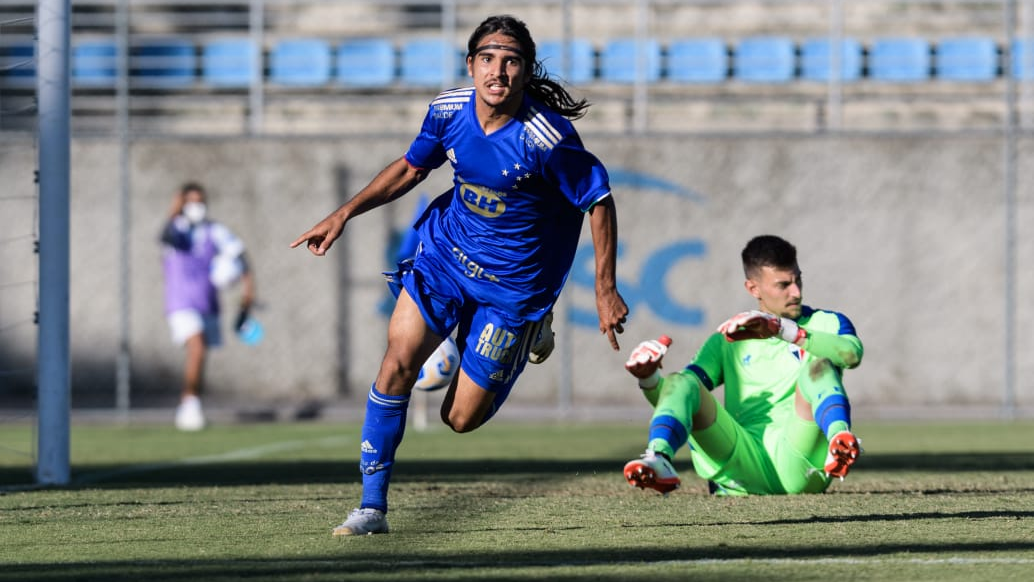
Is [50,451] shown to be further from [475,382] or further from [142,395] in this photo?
[142,395]

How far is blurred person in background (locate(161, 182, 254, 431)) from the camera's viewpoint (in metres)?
14.8

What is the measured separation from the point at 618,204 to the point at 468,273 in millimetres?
10096

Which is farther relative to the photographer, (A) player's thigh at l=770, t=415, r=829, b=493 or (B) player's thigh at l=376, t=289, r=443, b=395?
(A) player's thigh at l=770, t=415, r=829, b=493

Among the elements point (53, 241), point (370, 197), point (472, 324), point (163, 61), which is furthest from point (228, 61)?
point (472, 324)

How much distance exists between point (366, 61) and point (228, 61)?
1840 millimetres

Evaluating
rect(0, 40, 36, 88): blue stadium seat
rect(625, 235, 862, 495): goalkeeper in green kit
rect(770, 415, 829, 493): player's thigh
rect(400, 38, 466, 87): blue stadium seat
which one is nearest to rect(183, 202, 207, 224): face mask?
rect(400, 38, 466, 87): blue stadium seat

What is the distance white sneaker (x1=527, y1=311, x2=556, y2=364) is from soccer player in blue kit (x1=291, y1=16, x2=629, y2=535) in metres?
0.04

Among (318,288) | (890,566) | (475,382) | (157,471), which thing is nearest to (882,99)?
(318,288)

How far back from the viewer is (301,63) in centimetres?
1997

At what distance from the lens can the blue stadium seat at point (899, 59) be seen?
18.9 meters

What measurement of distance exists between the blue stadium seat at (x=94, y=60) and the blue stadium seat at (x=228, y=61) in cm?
120

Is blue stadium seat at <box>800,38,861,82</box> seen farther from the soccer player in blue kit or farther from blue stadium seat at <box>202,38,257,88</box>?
the soccer player in blue kit

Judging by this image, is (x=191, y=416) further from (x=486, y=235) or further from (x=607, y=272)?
(x=607, y=272)

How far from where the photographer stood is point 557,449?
1078 cm
